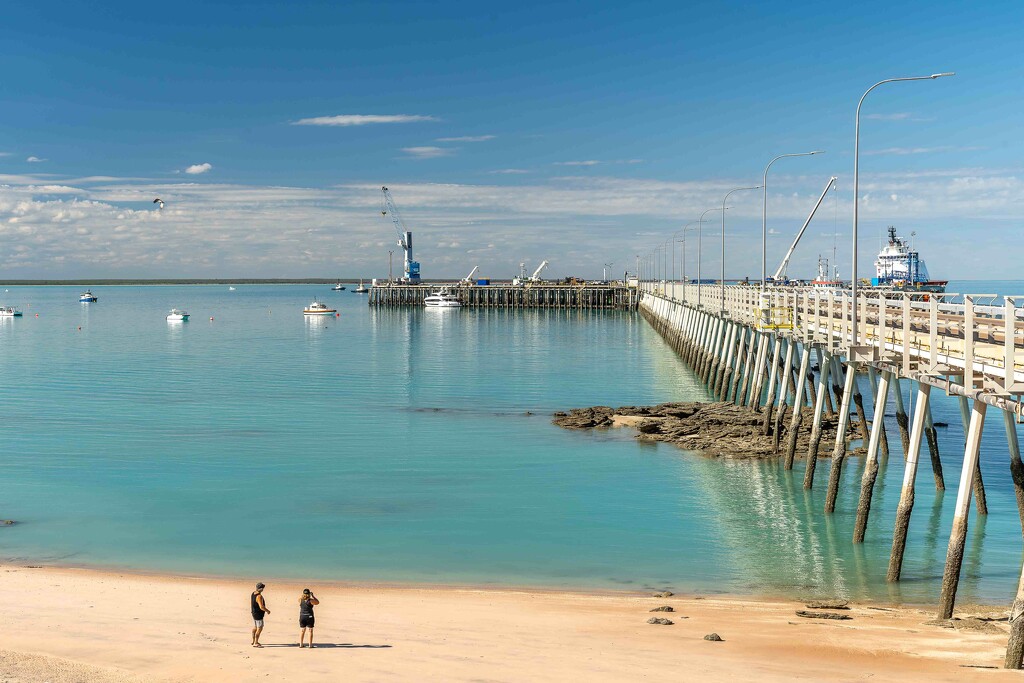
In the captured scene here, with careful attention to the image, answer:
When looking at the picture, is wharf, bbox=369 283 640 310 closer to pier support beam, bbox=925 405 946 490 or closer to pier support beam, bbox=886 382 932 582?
pier support beam, bbox=925 405 946 490

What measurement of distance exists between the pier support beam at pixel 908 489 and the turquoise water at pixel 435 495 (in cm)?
48

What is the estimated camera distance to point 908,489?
1755 cm

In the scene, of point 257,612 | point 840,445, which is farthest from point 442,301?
point 257,612

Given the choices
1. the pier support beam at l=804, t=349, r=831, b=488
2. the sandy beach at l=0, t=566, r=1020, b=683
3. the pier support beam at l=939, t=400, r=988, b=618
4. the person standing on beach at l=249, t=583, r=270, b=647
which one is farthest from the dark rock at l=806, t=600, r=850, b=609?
the person standing on beach at l=249, t=583, r=270, b=647

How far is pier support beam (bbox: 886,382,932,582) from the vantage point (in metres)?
17.6

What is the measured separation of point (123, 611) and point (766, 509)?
15.6m

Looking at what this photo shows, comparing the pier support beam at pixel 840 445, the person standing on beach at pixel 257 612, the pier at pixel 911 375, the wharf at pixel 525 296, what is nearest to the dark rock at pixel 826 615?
the pier at pixel 911 375

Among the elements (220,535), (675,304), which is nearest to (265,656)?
(220,535)

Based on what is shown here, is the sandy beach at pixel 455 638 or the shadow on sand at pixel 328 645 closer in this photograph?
the sandy beach at pixel 455 638

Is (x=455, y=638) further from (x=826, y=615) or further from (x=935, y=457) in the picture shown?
(x=935, y=457)

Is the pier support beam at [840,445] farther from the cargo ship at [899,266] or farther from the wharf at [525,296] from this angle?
the wharf at [525,296]

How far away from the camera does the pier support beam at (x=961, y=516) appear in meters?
15.1

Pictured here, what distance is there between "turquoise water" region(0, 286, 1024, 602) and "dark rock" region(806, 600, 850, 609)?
0.96 metres

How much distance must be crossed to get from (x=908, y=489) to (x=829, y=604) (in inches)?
102
